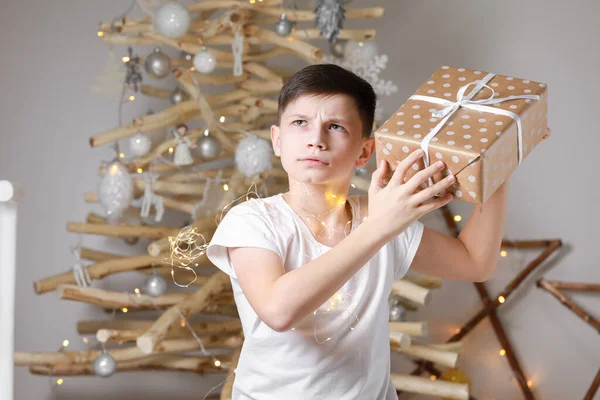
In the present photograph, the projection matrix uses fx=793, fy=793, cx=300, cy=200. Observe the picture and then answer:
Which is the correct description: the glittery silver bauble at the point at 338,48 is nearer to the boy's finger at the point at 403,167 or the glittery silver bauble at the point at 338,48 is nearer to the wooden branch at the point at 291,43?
the wooden branch at the point at 291,43

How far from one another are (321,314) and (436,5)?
203cm

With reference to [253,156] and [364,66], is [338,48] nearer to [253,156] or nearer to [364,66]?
[364,66]

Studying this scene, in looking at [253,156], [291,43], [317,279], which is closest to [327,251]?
[317,279]

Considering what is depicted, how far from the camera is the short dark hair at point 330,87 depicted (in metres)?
1.36

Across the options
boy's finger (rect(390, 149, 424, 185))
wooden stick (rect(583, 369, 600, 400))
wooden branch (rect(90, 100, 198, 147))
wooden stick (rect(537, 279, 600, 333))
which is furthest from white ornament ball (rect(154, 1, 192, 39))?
wooden stick (rect(583, 369, 600, 400))

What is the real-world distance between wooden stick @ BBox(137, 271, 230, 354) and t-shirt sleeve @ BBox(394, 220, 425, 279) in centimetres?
110

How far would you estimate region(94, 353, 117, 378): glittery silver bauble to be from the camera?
7.84ft

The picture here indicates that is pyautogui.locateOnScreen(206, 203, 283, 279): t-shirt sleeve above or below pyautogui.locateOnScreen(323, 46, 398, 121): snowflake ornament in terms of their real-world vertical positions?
above

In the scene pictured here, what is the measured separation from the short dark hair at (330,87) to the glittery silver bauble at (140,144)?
111 cm

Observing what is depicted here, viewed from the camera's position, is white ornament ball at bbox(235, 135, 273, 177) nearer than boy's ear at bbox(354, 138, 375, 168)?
No

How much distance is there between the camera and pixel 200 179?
2711 millimetres

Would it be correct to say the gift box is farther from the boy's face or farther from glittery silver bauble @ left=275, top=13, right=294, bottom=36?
glittery silver bauble @ left=275, top=13, right=294, bottom=36

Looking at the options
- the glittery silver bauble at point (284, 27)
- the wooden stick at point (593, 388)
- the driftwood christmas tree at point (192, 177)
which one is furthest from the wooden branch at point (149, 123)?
the wooden stick at point (593, 388)

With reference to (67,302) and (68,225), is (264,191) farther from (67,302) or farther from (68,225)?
(67,302)
